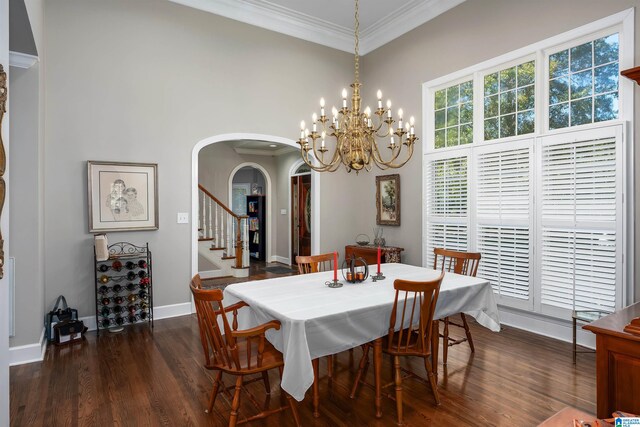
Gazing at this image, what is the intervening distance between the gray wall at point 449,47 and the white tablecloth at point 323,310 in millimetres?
1721

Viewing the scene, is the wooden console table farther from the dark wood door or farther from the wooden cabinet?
the wooden cabinet

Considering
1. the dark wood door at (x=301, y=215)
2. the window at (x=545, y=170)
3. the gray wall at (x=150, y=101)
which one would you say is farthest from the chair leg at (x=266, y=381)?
Answer: the dark wood door at (x=301, y=215)

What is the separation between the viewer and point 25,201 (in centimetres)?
349

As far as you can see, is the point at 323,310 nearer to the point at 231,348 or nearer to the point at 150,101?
the point at 231,348

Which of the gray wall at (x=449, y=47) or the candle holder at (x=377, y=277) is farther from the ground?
the gray wall at (x=449, y=47)

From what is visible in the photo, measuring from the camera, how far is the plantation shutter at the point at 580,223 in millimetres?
3518

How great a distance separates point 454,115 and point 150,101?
394 cm

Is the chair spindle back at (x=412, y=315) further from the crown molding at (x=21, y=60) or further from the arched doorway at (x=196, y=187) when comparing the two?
the crown molding at (x=21, y=60)

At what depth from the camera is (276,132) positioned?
5680 millimetres

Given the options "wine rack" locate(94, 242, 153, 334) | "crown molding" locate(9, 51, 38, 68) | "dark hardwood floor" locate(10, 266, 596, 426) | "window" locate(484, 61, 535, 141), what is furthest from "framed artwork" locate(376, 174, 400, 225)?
"crown molding" locate(9, 51, 38, 68)

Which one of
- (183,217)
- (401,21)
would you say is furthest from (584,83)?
(183,217)

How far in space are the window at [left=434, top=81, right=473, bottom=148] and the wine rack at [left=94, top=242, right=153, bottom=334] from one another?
4.15m

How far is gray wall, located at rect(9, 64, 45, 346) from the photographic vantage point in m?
3.45

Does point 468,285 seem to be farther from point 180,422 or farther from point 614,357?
point 180,422
